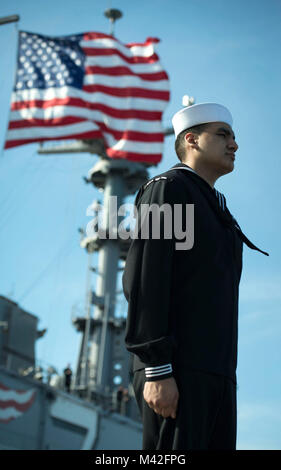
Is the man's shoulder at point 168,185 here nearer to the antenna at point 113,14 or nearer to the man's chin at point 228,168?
the man's chin at point 228,168

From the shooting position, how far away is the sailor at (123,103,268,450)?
2.40 metres

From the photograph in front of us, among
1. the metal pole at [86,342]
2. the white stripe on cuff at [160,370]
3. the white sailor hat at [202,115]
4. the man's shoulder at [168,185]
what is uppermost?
the metal pole at [86,342]

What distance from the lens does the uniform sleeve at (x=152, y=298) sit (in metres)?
2.40

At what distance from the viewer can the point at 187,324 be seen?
2.53 m

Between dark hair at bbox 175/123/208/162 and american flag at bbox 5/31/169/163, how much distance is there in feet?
46.3

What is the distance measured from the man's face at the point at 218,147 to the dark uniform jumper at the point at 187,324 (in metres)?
0.20

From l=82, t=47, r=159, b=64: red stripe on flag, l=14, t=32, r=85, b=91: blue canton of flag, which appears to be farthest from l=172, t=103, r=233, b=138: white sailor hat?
l=82, t=47, r=159, b=64: red stripe on flag

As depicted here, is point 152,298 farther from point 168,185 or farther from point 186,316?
point 168,185

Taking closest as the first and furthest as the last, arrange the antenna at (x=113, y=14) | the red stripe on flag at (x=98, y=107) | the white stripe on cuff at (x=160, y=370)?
the white stripe on cuff at (x=160, y=370) → the red stripe on flag at (x=98, y=107) → the antenna at (x=113, y=14)

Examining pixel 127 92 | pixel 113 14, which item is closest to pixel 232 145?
pixel 127 92

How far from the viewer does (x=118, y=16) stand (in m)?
31.7

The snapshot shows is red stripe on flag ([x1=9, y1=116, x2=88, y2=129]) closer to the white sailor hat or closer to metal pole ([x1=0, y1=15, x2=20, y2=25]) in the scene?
metal pole ([x1=0, y1=15, x2=20, y2=25])

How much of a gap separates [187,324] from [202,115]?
1063 millimetres

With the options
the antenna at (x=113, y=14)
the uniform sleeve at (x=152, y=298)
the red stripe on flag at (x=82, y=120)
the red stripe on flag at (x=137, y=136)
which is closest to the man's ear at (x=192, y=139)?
the uniform sleeve at (x=152, y=298)
